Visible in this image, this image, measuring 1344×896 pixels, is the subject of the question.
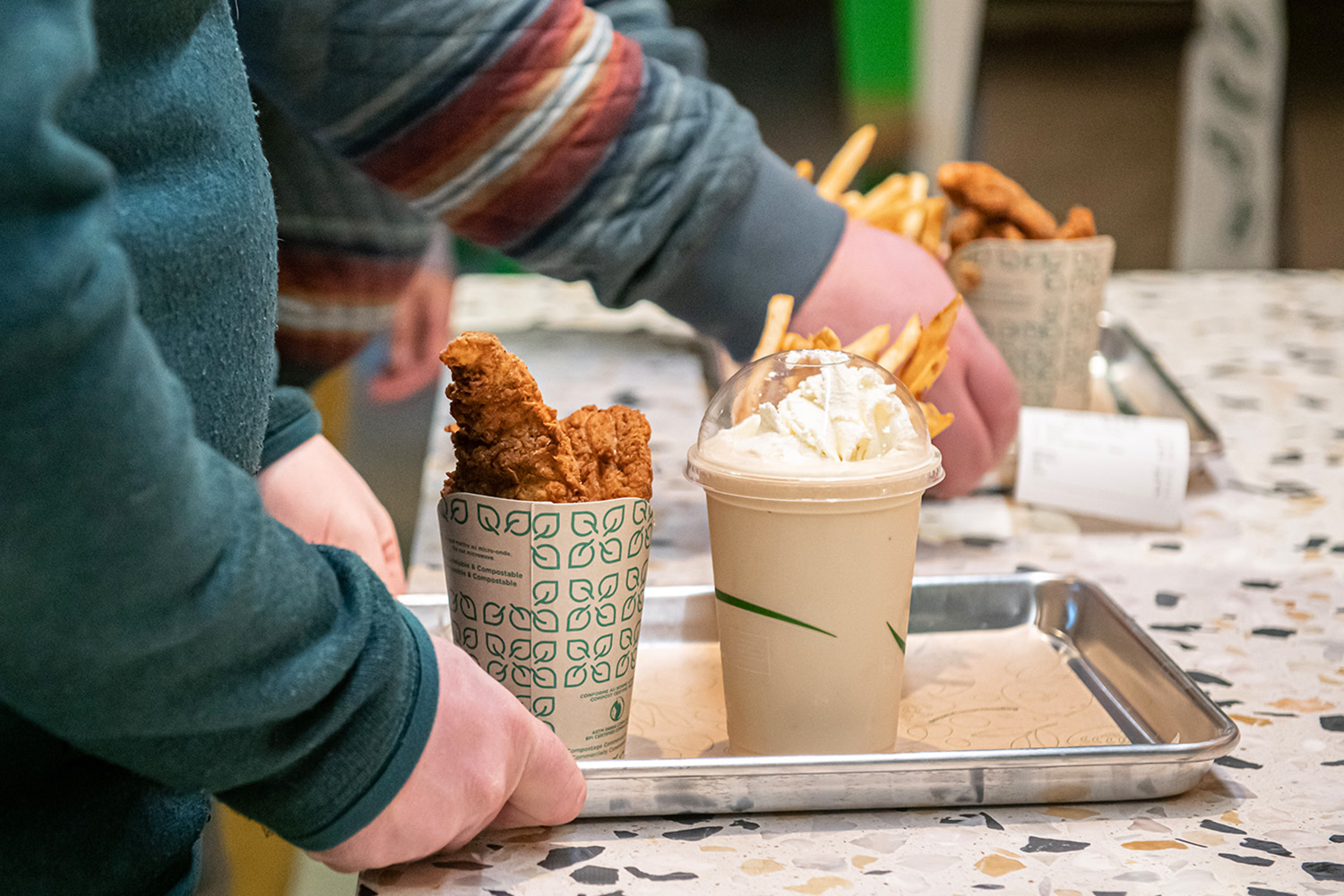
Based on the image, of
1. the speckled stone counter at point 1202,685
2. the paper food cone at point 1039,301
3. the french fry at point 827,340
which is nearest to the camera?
the speckled stone counter at point 1202,685

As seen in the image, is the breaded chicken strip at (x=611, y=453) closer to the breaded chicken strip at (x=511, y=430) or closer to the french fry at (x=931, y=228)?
the breaded chicken strip at (x=511, y=430)

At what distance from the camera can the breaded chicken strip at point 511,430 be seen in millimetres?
634

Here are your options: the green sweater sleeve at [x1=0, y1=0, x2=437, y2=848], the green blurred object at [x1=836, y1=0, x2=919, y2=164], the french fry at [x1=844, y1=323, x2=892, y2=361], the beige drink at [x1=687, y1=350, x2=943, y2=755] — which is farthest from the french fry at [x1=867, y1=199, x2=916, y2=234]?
the green blurred object at [x1=836, y1=0, x2=919, y2=164]

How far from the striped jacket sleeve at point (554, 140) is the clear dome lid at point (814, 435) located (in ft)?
1.18

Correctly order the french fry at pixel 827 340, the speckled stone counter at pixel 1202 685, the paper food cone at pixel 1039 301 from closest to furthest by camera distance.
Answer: the speckled stone counter at pixel 1202 685
the french fry at pixel 827 340
the paper food cone at pixel 1039 301

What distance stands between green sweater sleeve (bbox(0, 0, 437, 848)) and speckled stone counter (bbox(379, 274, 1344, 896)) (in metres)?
0.12

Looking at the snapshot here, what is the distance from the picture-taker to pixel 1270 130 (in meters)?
2.91

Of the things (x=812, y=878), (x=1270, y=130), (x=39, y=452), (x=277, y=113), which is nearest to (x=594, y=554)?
(x=812, y=878)

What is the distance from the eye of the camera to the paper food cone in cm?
123

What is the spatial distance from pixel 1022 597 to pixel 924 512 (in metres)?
0.30

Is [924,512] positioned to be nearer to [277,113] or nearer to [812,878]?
[812,878]

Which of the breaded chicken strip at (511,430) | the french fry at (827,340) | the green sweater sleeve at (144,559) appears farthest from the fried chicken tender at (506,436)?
the french fry at (827,340)

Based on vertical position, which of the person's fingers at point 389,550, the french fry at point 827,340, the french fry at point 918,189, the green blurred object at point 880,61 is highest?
the green blurred object at point 880,61

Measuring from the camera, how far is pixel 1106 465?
45.1 inches
